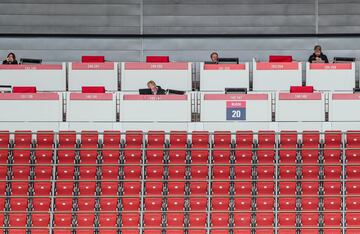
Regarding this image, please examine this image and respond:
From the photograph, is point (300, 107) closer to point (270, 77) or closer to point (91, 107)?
point (270, 77)

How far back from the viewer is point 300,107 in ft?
70.3

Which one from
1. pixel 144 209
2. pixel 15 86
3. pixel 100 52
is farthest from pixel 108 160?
pixel 100 52

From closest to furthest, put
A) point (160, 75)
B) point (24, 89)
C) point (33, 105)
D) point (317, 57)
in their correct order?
point (33, 105), point (24, 89), point (160, 75), point (317, 57)

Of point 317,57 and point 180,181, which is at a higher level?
point 317,57

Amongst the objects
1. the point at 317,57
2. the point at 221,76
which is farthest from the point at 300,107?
the point at 317,57

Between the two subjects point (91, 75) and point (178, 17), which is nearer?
point (91, 75)

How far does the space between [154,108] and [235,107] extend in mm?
1574

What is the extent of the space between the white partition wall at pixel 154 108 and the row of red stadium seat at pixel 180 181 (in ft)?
1.05

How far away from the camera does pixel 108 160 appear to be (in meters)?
21.0

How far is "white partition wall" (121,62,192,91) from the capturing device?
2286 centimetres

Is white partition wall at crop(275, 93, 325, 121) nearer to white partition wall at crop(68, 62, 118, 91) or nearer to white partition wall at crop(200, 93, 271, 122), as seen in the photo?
white partition wall at crop(200, 93, 271, 122)

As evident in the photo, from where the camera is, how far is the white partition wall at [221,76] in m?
22.7

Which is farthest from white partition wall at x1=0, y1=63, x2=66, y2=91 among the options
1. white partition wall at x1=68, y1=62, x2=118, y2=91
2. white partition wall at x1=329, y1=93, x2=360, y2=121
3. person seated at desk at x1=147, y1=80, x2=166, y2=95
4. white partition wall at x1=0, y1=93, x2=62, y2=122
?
white partition wall at x1=329, y1=93, x2=360, y2=121

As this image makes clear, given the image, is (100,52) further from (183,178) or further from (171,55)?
(183,178)
